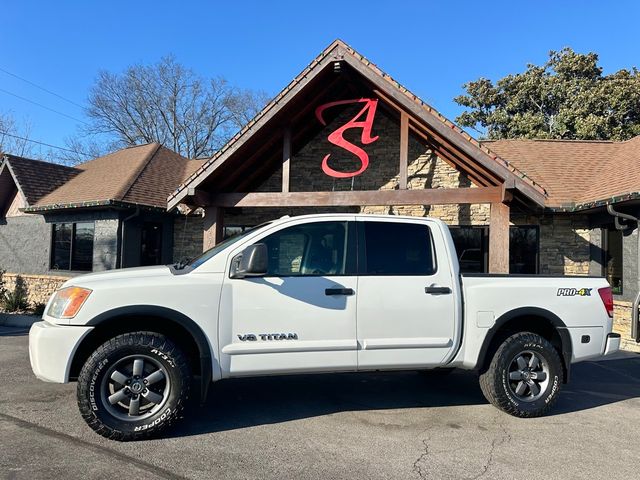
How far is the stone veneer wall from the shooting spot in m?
13.5

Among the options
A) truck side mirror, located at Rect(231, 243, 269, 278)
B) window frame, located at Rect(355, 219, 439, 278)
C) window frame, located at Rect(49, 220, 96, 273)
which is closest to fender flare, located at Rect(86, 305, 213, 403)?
truck side mirror, located at Rect(231, 243, 269, 278)

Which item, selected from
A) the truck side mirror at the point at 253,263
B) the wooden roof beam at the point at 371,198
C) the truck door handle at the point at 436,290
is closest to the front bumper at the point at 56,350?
the truck side mirror at the point at 253,263

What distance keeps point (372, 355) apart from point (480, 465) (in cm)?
126

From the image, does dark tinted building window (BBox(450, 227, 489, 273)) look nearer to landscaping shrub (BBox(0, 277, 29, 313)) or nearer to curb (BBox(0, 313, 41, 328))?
curb (BBox(0, 313, 41, 328))

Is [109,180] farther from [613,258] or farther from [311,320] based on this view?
[613,258]

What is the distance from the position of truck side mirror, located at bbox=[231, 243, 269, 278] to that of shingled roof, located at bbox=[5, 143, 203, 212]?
28.9 ft

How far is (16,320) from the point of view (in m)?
11.6

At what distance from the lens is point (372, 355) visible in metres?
4.50

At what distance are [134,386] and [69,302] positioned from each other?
0.89 meters

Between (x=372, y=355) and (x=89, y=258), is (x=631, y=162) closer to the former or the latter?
(x=372, y=355)

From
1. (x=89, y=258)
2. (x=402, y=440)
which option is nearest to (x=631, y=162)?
(x=402, y=440)

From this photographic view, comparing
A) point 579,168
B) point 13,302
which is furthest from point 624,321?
point 13,302

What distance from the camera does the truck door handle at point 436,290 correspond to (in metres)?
4.66

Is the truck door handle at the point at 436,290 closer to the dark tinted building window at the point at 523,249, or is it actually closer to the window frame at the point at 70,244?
the dark tinted building window at the point at 523,249
